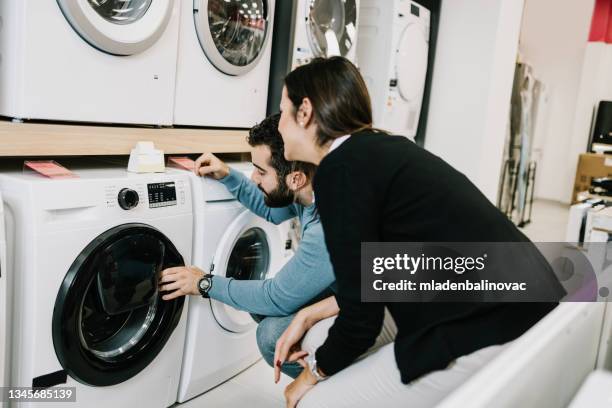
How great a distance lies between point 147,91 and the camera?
5.80ft

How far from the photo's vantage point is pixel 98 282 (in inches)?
60.1

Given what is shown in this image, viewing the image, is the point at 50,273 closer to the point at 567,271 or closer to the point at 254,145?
the point at 254,145

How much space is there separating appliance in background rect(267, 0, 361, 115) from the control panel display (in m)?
0.87

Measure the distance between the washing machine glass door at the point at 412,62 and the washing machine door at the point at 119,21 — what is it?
1910 mm

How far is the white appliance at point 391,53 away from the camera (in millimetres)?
3250

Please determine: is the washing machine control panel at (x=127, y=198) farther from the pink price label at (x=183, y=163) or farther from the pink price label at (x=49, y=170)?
the pink price label at (x=183, y=163)

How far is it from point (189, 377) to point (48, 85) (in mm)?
1118

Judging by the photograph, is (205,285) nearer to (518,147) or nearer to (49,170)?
(49,170)

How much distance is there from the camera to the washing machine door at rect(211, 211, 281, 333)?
191cm

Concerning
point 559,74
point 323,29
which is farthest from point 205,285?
point 559,74

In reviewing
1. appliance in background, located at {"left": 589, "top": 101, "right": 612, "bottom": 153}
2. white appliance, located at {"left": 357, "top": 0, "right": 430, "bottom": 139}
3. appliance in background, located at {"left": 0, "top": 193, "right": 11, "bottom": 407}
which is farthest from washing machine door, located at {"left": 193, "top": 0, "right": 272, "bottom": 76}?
appliance in background, located at {"left": 589, "top": 101, "right": 612, "bottom": 153}

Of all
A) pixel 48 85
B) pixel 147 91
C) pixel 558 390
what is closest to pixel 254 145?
pixel 147 91

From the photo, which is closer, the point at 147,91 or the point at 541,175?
the point at 147,91

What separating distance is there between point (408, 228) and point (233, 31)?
1.33 metres
